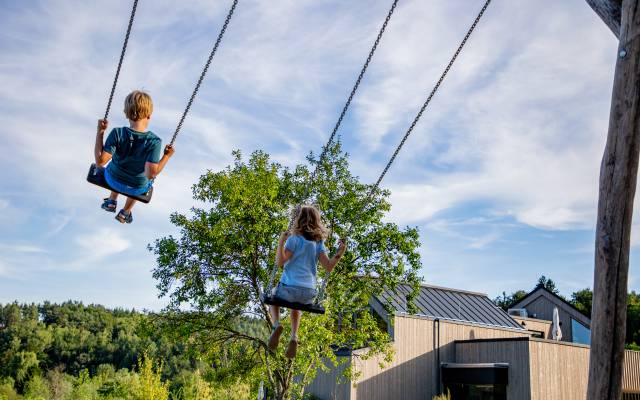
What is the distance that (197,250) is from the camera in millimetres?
17750

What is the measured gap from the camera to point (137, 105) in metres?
6.05

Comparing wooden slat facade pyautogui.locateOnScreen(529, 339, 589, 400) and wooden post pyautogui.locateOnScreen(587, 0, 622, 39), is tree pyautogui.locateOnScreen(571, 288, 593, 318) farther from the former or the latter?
wooden post pyautogui.locateOnScreen(587, 0, 622, 39)

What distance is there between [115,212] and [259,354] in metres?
12.6

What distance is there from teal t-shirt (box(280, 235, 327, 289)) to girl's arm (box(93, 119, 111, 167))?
1.86m

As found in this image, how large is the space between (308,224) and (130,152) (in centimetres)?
179

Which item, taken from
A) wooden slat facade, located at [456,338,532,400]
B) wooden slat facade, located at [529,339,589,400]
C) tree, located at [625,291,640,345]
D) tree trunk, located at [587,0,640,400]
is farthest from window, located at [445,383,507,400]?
tree, located at [625,291,640,345]

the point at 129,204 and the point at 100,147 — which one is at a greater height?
the point at 100,147

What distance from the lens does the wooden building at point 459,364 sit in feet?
76.0

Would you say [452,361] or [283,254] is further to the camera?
[452,361]

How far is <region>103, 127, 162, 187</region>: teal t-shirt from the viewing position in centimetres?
609

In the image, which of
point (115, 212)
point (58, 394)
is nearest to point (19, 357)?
point (58, 394)

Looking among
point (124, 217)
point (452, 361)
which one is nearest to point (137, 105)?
point (124, 217)

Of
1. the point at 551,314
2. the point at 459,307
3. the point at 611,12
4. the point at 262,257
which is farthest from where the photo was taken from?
the point at 551,314

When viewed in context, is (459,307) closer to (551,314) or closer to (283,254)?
(551,314)
